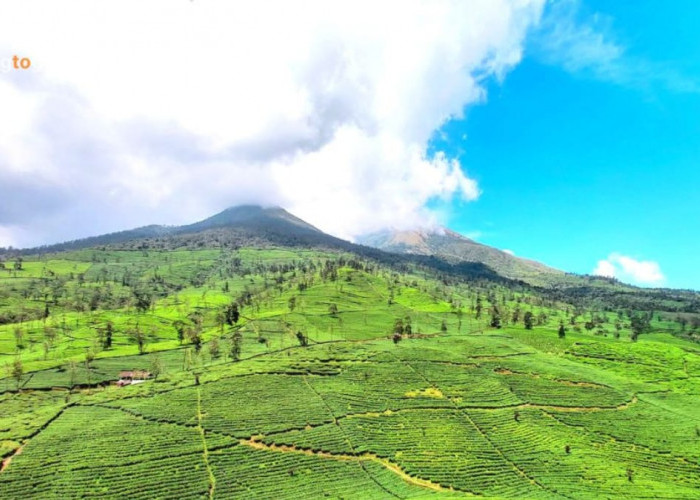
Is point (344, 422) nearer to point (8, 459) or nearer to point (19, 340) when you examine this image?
point (8, 459)

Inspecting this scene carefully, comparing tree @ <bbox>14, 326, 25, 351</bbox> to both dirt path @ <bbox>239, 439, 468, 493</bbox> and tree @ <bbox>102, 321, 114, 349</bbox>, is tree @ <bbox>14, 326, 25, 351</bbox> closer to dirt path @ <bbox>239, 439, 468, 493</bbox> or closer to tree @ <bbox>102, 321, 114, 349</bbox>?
tree @ <bbox>102, 321, 114, 349</bbox>

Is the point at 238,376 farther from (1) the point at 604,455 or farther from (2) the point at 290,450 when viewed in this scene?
(1) the point at 604,455

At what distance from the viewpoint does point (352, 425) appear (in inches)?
3696

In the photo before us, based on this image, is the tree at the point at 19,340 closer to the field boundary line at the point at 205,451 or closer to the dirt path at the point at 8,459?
the dirt path at the point at 8,459

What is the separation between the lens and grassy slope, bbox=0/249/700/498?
244 ft

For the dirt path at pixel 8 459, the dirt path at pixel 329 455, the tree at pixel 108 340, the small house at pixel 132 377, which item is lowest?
the dirt path at pixel 8 459

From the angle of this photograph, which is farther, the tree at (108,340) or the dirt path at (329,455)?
the tree at (108,340)

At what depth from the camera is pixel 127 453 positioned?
76.4 m

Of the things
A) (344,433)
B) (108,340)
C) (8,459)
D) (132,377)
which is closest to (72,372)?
(132,377)

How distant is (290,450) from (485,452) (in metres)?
43.0

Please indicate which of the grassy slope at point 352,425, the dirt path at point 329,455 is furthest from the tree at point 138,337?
the dirt path at point 329,455

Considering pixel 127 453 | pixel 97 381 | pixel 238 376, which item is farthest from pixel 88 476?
pixel 97 381

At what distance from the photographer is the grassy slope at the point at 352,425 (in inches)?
2926

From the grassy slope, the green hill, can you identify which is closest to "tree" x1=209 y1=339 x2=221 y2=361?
the green hill
